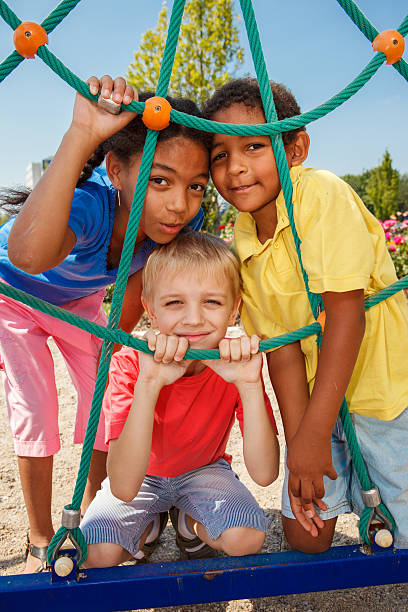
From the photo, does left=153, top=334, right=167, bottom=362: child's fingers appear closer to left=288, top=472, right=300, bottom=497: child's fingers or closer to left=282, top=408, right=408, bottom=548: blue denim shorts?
left=288, top=472, right=300, bottom=497: child's fingers

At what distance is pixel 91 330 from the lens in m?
1.13

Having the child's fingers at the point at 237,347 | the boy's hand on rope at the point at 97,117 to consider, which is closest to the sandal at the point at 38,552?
the child's fingers at the point at 237,347

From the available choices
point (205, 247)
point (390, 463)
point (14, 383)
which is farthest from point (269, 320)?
point (14, 383)

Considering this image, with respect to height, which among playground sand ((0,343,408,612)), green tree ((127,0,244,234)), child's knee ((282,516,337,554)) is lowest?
playground sand ((0,343,408,612))

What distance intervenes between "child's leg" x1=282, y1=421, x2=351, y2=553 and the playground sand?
178 mm

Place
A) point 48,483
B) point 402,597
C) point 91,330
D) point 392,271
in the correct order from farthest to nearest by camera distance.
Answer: point 48,483 < point 402,597 < point 392,271 < point 91,330

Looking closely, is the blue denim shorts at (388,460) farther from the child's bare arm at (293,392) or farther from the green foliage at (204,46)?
the green foliage at (204,46)

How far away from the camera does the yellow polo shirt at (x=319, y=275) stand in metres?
1.19

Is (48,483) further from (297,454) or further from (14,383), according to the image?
(297,454)

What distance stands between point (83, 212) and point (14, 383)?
2.01ft

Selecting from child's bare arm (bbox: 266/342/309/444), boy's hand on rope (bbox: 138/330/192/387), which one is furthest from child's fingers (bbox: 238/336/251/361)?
child's bare arm (bbox: 266/342/309/444)

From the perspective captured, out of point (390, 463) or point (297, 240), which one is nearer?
point (297, 240)

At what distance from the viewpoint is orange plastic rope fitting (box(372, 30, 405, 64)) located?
115cm

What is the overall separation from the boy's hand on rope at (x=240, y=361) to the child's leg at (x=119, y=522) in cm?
48
